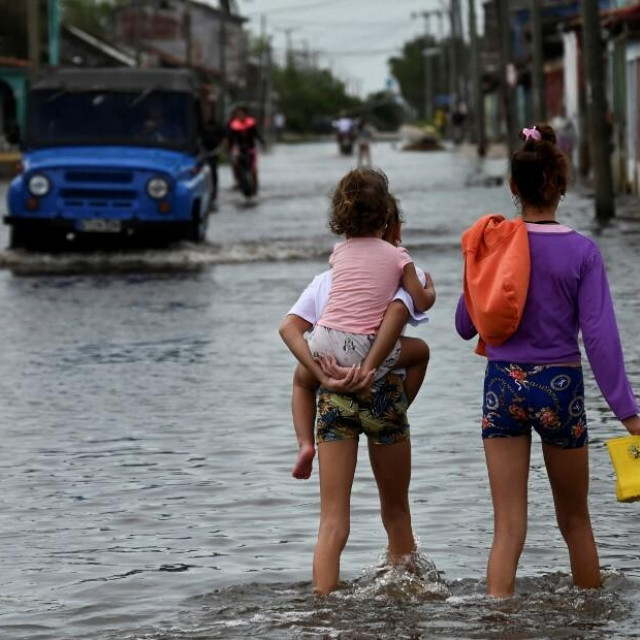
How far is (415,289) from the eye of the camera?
677 centimetres

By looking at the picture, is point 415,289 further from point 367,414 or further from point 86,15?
point 86,15

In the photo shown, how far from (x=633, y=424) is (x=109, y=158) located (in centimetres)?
1825

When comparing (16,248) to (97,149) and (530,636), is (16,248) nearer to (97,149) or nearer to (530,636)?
(97,149)

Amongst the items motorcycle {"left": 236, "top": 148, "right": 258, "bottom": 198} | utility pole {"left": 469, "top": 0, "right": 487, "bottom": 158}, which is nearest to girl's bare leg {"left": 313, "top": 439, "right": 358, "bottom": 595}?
motorcycle {"left": 236, "top": 148, "right": 258, "bottom": 198}

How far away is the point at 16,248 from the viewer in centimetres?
2458

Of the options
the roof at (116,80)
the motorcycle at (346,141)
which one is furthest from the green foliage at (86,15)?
the roof at (116,80)

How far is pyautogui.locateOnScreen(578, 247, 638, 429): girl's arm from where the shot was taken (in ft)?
20.6

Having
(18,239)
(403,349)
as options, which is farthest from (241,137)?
(403,349)

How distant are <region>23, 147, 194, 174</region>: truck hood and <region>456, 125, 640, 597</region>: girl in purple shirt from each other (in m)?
17.5

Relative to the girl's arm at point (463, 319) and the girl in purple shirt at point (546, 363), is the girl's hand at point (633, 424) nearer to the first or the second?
the girl in purple shirt at point (546, 363)

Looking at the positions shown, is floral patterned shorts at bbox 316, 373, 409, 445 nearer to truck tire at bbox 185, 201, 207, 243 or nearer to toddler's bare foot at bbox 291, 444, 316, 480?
toddler's bare foot at bbox 291, 444, 316, 480

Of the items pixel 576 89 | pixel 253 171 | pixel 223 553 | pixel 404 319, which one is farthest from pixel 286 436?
pixel 576 89

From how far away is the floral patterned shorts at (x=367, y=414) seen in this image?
22.0 ft

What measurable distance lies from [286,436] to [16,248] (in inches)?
558
